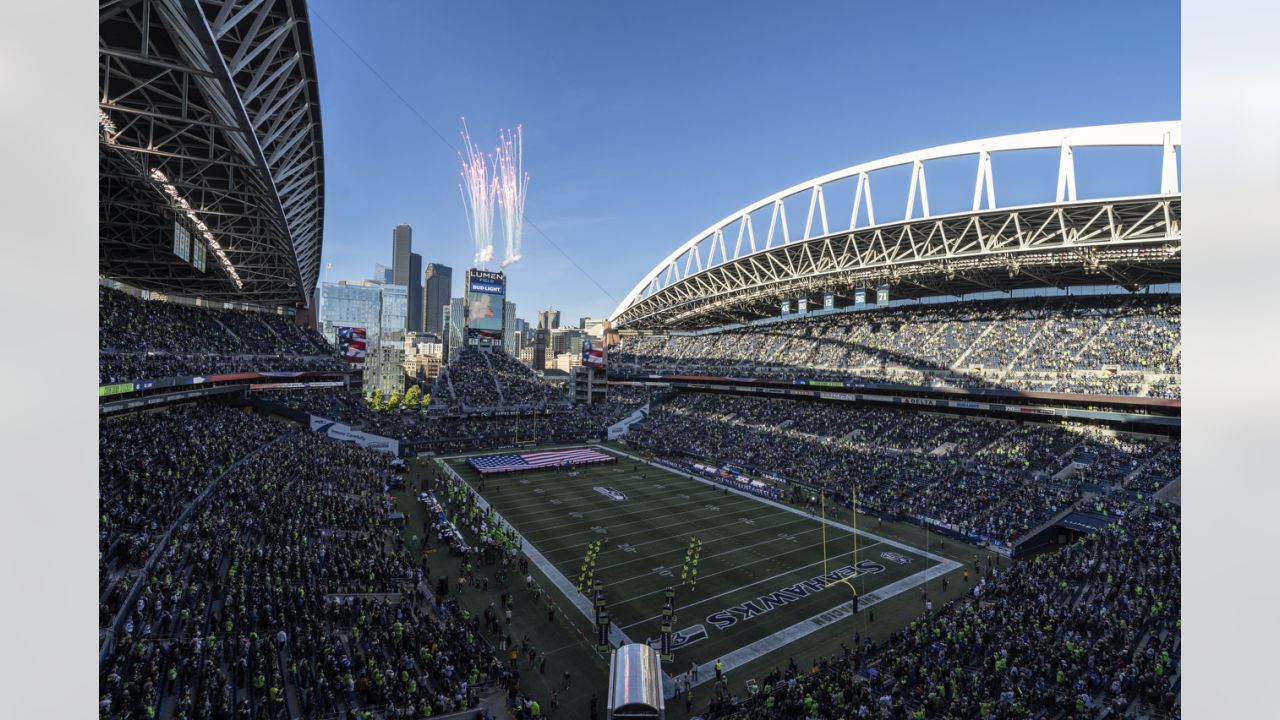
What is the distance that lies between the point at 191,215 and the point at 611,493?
27.9 metres

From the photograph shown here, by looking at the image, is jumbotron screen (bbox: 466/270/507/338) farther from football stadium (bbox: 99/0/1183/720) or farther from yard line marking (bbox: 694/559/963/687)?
yard line marking (bbox: 694/559/963/687)

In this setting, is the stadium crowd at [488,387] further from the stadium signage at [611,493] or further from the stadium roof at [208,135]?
the stadium roof at [208,135]

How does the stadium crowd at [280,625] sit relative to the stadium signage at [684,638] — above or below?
above

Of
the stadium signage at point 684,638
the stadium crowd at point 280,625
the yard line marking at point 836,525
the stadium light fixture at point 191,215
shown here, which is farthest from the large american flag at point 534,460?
the stadium signage at point 684,638

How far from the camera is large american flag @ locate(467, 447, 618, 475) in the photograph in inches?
1733

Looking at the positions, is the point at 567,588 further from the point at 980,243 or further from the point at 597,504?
the point at 980,243

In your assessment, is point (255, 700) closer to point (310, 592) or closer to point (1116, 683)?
A: point (310, 592)

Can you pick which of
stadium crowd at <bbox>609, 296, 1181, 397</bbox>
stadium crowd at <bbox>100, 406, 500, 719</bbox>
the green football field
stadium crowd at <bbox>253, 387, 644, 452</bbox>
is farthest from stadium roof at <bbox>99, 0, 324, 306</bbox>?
stadium crowd at <bbox>609, 296, 1181, 397</bbox>

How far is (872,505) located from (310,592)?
96.5 ft

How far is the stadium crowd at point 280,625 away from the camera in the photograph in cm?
Answer: 1378

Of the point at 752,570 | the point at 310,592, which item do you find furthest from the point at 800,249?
the point at 310,592

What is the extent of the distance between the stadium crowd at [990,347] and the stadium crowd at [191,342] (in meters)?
44.8

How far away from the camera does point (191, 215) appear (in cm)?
2883

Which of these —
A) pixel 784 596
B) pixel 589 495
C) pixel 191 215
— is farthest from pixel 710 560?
pixel 191 215
